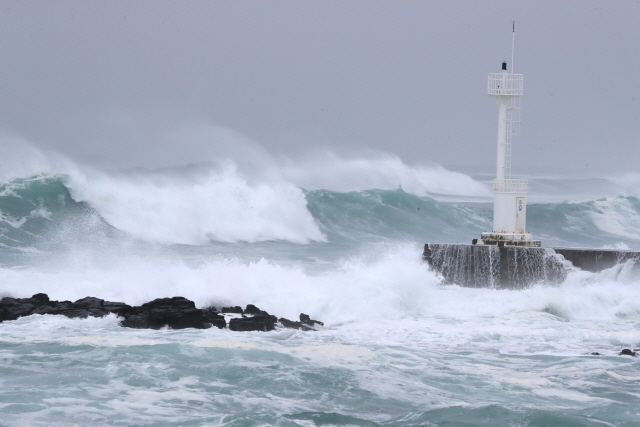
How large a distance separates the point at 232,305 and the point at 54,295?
3169 millimetres

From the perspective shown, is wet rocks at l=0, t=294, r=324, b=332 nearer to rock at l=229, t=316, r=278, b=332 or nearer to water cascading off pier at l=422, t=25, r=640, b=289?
rock at l=229, t=316, r=278, b=332

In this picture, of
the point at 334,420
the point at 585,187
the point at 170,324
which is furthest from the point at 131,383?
the point at 585,187

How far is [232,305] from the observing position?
13703mm

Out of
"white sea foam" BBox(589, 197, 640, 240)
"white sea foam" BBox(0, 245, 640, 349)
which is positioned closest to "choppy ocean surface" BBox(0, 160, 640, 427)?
"white sea foam" BBox(0, 245, 640, 349)

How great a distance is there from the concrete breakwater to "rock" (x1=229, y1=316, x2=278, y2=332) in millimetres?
6068

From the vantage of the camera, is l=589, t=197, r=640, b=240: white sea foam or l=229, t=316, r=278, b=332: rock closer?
l=229, t=316, r=278, b=332: rock

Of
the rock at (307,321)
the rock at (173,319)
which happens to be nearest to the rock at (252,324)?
the rock at (173,319)

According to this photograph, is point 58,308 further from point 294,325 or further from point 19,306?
point 294,325

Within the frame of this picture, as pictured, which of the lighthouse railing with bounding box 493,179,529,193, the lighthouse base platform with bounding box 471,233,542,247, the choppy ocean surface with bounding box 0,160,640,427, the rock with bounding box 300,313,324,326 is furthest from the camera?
the lighthouse railing with bounding box 493,179,529,193

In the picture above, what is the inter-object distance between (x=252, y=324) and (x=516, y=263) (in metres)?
6.74

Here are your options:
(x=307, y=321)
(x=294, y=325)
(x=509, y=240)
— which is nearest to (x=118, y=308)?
(x=294, y=325)

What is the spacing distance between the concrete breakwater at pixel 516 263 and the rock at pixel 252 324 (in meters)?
6.07

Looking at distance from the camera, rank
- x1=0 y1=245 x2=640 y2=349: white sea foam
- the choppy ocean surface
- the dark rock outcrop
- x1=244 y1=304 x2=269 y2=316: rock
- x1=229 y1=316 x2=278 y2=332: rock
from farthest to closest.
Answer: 1. x1=0 y1=245 x2=640 y2=349: white sea foam
2. x1=244 y1=304 x2=269 y2=316: rock
3. the dark rock outcrop
4. x1=229 y1=316 x2=278 y2=332: rock
5. the choppy ocean surface

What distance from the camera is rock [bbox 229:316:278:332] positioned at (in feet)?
36.8
